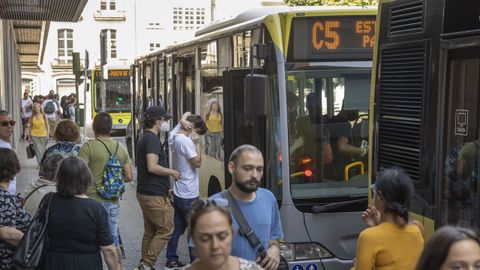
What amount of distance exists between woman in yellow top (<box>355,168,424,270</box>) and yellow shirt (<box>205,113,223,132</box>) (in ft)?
17.1

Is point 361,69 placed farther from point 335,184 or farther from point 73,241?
point 73,241

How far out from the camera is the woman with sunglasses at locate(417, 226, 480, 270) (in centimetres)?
262

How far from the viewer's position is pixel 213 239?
10.5ft

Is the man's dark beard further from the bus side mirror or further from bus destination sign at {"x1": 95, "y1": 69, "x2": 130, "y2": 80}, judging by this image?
bus destination sign at {"x1": 95, "y1": 69, "x2": 130, "y2": 80}

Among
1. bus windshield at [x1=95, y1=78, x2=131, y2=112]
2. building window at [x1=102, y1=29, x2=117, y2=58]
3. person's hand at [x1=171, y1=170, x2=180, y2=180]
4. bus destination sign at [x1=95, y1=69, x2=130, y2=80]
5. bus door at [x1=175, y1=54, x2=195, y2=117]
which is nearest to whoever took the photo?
person's hand at [x1=171, y1=170, x2=180, y2=180]

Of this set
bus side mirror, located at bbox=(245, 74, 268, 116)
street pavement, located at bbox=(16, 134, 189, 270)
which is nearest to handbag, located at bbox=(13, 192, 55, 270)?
bus side mirror, located at bbox=(245, 74, 268, 116)

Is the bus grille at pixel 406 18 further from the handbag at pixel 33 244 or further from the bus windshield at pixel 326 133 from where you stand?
the handbag at pixel 33 244

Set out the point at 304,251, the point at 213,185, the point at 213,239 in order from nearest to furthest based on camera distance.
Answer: the point at 213,239 < the point at 304,251 < the point at 213,185

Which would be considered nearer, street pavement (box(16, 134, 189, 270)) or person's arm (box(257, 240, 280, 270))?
person's arm (box(257, 240, 280, 270))

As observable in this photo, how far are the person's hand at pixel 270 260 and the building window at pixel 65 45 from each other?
63649 millimetres

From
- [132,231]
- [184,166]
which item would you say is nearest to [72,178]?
[184,166]

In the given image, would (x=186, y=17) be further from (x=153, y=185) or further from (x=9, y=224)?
(x=9, y=224)

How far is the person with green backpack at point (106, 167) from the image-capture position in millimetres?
7477

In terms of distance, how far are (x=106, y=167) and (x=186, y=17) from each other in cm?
5634
